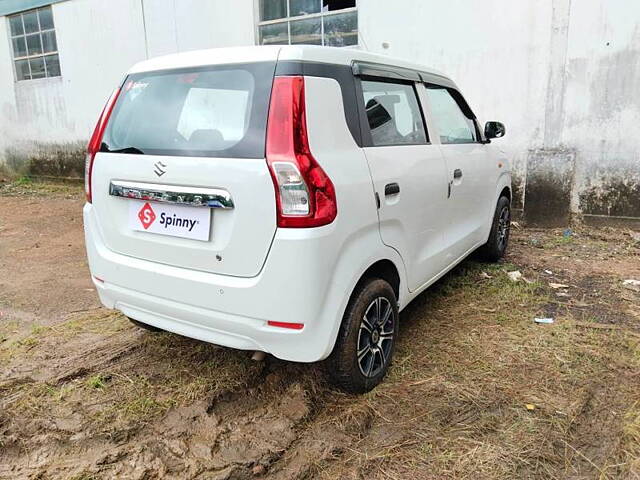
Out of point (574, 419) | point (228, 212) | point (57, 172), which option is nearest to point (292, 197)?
point (228, 212)

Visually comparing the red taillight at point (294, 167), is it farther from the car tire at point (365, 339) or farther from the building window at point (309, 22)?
the building window at point (309, 22)

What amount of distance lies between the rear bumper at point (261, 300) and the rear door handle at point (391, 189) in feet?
1.87

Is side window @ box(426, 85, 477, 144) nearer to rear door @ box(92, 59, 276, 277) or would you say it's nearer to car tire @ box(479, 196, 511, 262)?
car tire @ box(479, 196, 511, 262)

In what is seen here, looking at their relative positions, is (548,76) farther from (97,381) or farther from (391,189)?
(97,381)

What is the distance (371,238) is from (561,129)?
455cm

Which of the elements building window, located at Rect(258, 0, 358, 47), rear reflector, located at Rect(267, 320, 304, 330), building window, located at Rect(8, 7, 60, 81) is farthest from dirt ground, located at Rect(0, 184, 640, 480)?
building window, located at Rect(8, 7, 60, 81)

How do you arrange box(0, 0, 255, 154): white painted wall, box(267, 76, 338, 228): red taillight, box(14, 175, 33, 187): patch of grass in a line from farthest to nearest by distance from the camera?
box(14, 175, 33, 187): patch of grass, box(0, 0, 255, 154): white painted wall, box(267, 76, 338, 228): red taillight

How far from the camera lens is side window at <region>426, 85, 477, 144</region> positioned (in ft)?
12.0

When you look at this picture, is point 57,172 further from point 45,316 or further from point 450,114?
point 450,114

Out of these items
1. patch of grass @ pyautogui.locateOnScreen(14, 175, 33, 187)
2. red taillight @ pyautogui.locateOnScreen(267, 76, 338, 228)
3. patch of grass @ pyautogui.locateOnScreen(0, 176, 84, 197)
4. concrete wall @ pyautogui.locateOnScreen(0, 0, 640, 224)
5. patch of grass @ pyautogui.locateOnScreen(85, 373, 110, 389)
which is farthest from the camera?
patch of grass @ pyautogui.locateOnScreen(14, 175, 33, 187)

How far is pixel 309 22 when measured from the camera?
7.48 metres

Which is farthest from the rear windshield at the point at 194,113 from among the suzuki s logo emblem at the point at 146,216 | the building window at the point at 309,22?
the building window at the point at 309,22

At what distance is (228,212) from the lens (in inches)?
91.6

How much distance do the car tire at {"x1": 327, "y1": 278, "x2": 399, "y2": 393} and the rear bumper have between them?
15 centimetres
